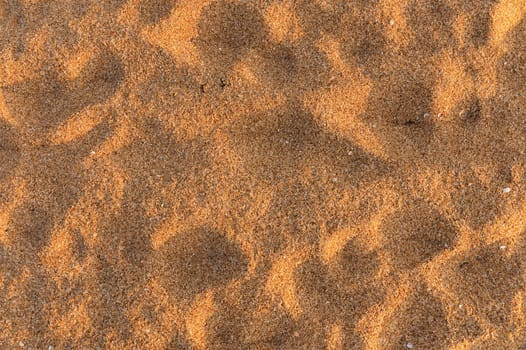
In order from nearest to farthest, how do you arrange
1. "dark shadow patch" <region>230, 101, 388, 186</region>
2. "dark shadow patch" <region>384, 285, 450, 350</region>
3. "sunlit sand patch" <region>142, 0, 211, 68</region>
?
"dark shadow patch" <region>384, 285, 450, 350</region> < "dark shadow patch" <region>230, 101, 388, 186</region> < "sunlit sand patch" <region>142, 0, 211, 68</region>

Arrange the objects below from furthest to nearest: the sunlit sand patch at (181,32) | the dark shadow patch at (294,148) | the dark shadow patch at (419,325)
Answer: the sunlit sand patch at (181,32), the dark shadow patch at (294,148), the dark shadow patch at (419,325)

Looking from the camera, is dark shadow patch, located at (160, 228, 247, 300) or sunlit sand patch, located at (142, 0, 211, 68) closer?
dark shadow patch, located at (160, 228, 247, 300)

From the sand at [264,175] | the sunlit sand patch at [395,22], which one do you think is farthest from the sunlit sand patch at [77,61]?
the sunlit sand patch at [395,22]

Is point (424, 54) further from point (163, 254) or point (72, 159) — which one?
point (72, 159)

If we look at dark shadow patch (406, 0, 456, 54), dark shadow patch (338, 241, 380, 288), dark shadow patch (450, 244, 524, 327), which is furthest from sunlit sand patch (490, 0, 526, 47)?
dark shadow patch (338, 241, 380, 288)

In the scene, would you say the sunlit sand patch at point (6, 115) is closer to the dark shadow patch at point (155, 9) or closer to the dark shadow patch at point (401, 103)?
the dark shadow patch at point (155, 9)

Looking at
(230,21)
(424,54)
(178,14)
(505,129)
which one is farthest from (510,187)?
(178,14)

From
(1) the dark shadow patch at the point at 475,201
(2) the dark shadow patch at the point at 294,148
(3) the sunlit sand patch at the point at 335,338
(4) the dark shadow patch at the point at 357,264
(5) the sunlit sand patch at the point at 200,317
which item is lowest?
(5) the sunlit sand patch at the point at 200,317

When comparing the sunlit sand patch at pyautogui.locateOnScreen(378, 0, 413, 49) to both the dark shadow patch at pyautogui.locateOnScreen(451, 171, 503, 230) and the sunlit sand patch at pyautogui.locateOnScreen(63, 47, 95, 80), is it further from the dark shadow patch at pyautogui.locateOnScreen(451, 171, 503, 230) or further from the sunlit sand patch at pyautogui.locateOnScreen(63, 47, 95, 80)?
the sunlit sand patch at pyautogui.locateOnScreen(63, 47, 95, 80)
